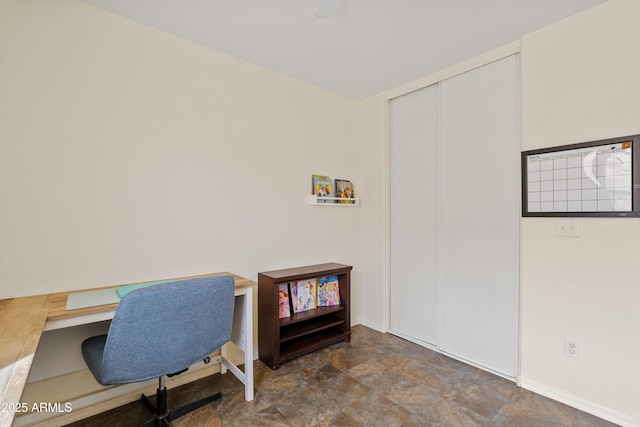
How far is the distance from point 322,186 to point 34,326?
2203 mm

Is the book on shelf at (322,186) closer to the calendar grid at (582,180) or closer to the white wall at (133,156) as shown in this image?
the white wall at (133,156)

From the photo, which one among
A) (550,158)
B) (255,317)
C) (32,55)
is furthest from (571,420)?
(32,55)

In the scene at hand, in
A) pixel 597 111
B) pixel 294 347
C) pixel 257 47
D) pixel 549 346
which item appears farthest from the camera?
pixel 294 347

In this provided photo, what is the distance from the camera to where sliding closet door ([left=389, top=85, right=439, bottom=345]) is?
8.93 feet

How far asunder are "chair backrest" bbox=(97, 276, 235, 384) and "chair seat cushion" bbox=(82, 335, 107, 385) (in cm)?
8

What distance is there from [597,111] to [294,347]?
2.59m

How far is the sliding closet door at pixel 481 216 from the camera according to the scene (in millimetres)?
2211

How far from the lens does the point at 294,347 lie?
2.51 meters

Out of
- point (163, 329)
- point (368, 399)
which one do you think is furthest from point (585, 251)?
point (163, 329)

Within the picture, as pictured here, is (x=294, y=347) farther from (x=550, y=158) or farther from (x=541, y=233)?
(x=550, y=158)

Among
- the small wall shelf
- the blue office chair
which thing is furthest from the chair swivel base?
the small wall shelf

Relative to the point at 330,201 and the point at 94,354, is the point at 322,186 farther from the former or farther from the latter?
the point at 94,354

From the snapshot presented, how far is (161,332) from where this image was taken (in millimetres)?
1423

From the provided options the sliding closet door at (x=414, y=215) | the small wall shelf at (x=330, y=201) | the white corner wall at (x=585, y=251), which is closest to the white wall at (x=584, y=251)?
the white corner wall at (x=585, y=251)
